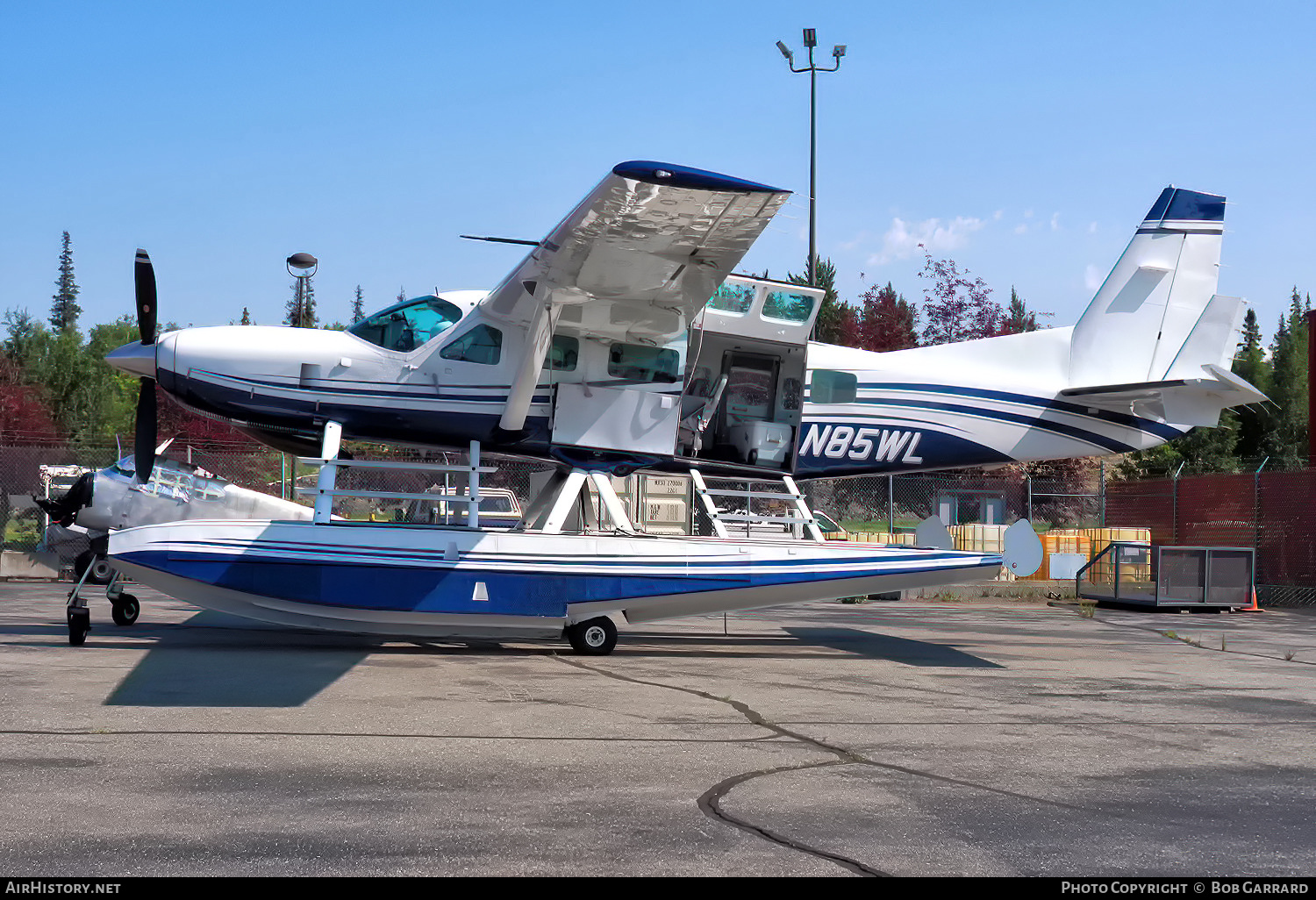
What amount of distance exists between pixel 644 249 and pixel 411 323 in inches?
124

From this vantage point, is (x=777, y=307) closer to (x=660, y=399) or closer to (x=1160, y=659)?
(x=660, y=399)

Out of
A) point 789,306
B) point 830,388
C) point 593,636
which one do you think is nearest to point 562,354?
point 789,306

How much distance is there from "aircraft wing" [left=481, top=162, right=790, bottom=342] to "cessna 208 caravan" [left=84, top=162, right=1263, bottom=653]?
0.03m

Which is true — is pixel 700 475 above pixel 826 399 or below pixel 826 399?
below

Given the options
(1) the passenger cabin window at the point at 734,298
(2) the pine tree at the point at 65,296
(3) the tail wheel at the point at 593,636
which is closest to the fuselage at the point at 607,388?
(1) the passenger cabin window at the point at 734,298

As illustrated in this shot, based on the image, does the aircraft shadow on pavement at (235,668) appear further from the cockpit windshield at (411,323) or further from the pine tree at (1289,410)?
the pine tree at (1289,410)

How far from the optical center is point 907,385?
13.2m

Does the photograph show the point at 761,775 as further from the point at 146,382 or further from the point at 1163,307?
the point at 1163,307

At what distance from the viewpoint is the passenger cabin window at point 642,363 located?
39.8 feet

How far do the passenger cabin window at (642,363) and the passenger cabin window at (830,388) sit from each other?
1.74 m

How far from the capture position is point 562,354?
11969mm

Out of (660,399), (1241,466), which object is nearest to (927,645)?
(660,399)

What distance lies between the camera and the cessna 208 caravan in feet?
33.3

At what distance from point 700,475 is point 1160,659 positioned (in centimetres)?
503
